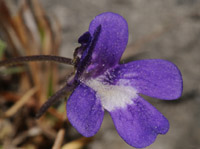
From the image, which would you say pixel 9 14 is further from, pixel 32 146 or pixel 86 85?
pixel 86 85

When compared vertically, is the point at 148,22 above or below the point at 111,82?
below

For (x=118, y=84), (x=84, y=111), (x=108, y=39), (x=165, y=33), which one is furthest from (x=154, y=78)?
(x=165, y=33)

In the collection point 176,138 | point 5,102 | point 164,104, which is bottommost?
point 176,138

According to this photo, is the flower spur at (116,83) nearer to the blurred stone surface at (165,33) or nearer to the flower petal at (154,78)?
the flower petal at (154,78)

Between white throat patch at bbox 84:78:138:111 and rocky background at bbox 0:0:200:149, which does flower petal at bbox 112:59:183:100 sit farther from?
rocky background at bbox 0:0:200:149

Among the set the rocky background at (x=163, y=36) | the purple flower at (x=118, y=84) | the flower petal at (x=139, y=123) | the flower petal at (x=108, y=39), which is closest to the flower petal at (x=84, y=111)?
the purple flower at (x=118, y=84)

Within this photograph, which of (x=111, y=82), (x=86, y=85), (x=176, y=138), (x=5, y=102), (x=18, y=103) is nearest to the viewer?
(x=86, y=85)

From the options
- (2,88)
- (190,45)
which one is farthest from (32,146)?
(190,45)
